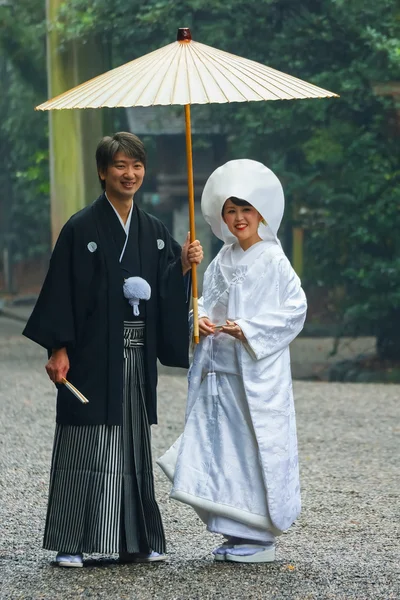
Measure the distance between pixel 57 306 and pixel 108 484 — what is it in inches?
26.8

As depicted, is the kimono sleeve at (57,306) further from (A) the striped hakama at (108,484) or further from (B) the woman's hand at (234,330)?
(B) the woman's hand at (234,330)

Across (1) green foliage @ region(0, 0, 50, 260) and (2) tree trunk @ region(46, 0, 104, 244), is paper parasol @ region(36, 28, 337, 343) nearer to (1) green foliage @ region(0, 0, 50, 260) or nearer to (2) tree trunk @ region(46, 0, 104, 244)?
(2) tree trunk @ region(46, 0, 104, 244)

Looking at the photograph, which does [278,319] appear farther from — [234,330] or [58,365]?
[58,365]

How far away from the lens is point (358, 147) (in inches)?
497

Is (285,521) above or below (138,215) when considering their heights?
below

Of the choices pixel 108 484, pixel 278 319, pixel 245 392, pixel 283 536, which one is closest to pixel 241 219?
pixel 278 319

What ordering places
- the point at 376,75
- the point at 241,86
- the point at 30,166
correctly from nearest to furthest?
1. the point at 241,86
2. the point at 376,75
3. the point at 30,166

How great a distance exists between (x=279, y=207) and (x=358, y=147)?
26.4ft

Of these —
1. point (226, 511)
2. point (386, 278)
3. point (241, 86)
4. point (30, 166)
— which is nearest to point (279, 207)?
point (241, 86)

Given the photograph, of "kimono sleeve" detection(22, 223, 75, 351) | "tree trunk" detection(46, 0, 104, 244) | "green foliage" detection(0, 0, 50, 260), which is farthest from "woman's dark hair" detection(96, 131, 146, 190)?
"green foliage" detection(0, 0, 50, 260)

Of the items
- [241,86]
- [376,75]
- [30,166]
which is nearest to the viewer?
[241,86]

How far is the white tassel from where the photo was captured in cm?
465

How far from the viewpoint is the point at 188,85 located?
4.58 meters

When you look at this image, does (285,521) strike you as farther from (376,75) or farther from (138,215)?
(376,75)
